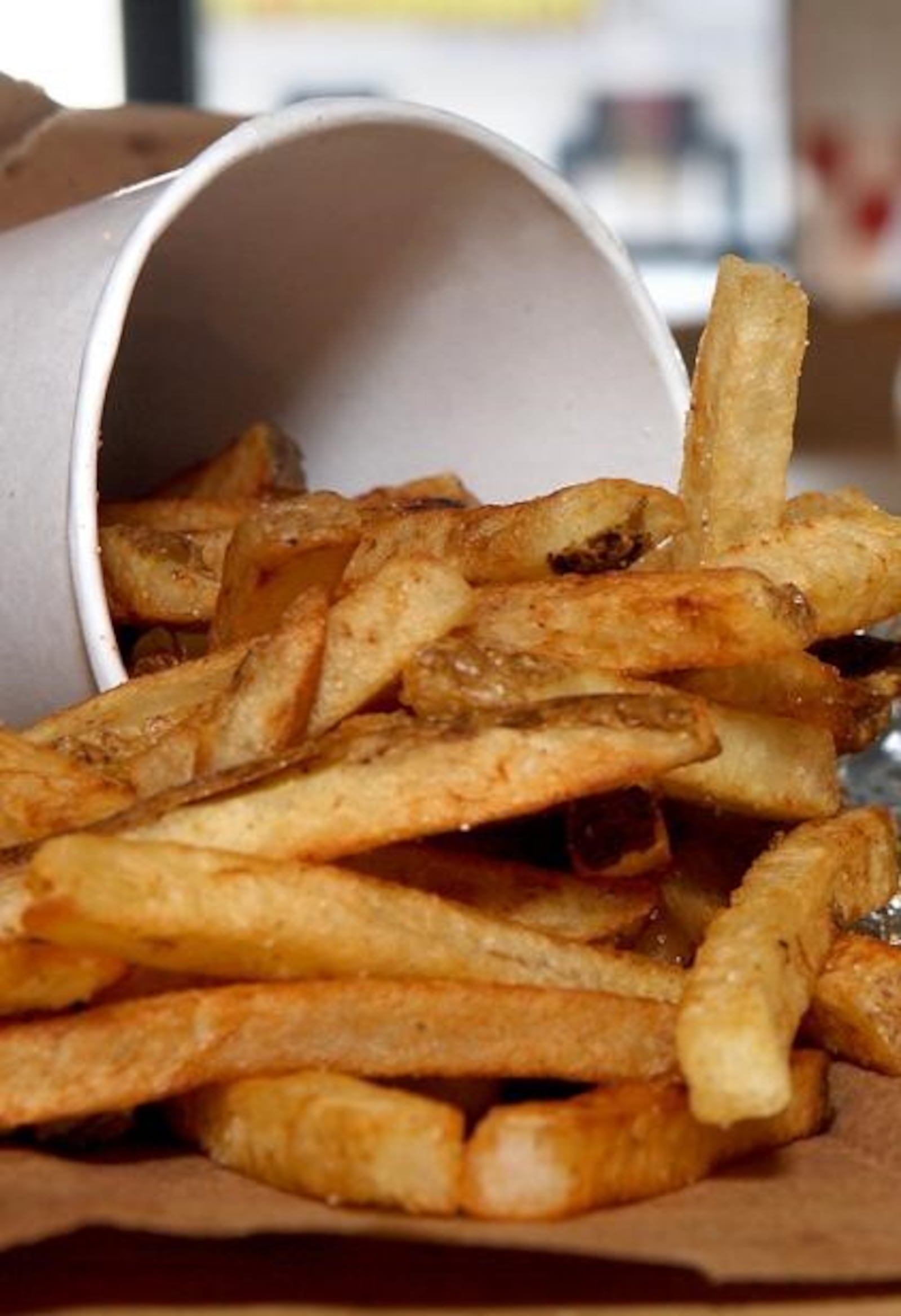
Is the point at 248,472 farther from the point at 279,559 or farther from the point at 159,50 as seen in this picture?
the point at 159,50

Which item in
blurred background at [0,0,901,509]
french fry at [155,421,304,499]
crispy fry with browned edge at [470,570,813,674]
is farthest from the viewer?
blurred background at [0,0,901,509]

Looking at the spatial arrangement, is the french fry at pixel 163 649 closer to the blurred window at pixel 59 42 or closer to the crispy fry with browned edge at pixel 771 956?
the crispy fry with browned edge at pixel 771 956

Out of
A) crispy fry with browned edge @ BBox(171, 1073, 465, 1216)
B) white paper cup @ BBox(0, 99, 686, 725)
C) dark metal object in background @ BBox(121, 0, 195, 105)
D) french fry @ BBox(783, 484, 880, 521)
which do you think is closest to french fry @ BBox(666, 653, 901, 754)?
french fry @ BBox(783, 484, 880, 521)

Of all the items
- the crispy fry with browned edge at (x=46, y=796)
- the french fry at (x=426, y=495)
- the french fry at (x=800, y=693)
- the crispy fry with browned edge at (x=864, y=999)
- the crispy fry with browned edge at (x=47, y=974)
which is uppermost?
the french fry at (x=426, y=495)

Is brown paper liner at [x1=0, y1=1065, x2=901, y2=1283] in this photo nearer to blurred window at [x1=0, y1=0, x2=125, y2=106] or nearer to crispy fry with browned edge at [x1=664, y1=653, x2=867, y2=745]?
crispy fry with browned edge at [x1=664, y1=653, x2=867, y2=745]

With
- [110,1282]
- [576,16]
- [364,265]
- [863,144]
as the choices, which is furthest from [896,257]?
[110,1282]

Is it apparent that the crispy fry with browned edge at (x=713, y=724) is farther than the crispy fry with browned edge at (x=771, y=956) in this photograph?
Yes

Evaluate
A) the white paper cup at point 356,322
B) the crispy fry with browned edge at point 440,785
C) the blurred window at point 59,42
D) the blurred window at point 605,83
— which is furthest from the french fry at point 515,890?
the blurred window at point 605,83
